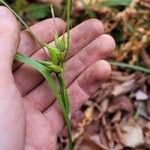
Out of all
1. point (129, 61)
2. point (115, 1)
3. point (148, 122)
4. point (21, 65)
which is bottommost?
point (148, 122)

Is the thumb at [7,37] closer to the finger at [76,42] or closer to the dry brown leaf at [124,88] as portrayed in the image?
the finger at [76,42]

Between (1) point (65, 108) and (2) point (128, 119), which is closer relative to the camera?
(1) point (65, 108)

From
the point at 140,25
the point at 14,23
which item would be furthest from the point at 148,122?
the point at 14,23

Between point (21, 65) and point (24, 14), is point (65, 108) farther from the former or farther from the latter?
point (24, 14)

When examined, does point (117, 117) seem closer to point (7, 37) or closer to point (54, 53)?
point (54, 53)

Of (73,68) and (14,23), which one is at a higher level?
(14,23)

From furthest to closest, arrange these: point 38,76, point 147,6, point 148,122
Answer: point 147,6, point 148,122, point 38,76

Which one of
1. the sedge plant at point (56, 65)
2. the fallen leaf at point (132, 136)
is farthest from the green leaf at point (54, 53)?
the fallen leaf at point (132, 136)

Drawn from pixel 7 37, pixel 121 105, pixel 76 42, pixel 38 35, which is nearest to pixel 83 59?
pixel 76 42
